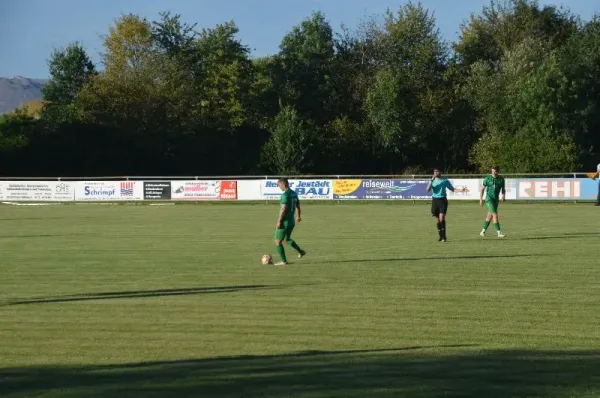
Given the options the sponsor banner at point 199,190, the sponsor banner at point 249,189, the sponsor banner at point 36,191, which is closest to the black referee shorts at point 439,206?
the sponsor banner at point 249,189

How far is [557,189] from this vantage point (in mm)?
51750

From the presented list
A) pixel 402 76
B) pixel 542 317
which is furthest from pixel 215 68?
pixel 542 317

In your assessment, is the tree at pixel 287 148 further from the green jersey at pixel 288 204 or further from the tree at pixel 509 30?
the green jersey at pixel 288 204

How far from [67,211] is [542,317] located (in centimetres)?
3983

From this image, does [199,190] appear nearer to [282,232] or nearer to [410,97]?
[410,97]

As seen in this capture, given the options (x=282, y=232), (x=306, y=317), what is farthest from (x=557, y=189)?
(x=306, y=317)

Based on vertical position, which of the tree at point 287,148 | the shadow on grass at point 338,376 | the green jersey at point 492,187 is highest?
the tree at point 287,148

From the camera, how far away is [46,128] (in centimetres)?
7400

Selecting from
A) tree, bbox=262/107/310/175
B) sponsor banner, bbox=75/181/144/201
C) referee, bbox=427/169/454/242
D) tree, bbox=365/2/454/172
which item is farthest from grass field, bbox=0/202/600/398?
tree, bbox=365/2/454/172

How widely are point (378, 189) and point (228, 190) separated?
28.0 feet

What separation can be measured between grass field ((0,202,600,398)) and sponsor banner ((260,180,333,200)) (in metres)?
26.6

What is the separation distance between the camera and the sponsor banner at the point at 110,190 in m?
58.4

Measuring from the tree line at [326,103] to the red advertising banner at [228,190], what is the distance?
15.4 m

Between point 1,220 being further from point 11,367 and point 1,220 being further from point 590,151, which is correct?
point 590,151
